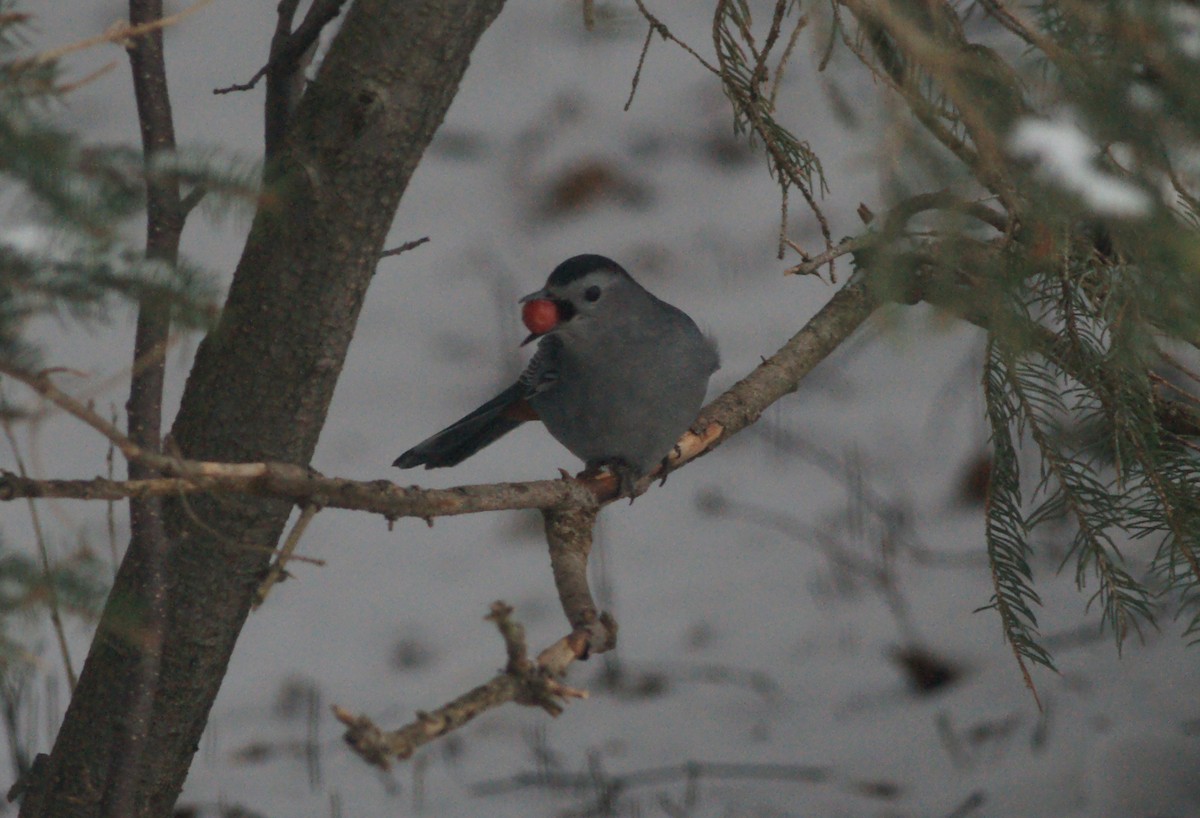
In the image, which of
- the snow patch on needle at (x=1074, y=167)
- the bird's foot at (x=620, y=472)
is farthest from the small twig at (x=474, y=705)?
the bird's foot at (x=620, y=472)

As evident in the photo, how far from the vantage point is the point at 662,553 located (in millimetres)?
5367

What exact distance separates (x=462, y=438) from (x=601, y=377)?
40 cm

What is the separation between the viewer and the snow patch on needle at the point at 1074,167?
4.56 ft

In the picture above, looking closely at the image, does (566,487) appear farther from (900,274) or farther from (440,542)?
(440,542)

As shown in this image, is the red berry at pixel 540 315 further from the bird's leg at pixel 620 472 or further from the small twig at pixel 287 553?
the small twig at pixel 287 553

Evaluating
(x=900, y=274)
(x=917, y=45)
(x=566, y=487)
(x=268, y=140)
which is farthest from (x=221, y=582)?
(x=917, y=45)

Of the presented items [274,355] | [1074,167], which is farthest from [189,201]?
[1074,167]

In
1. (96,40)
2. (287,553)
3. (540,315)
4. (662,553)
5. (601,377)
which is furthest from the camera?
(662,553)

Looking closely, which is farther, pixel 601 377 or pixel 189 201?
pixel 601 377

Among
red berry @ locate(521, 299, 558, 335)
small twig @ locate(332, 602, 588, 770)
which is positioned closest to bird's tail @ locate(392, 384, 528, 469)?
red berry @ locate(521, 299, 558, 335)

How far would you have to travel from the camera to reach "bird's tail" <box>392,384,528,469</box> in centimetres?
320

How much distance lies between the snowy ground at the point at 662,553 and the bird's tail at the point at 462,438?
2.99 feet

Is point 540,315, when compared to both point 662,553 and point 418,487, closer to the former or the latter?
point 418,487

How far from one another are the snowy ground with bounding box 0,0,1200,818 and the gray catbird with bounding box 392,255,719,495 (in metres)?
0.53
